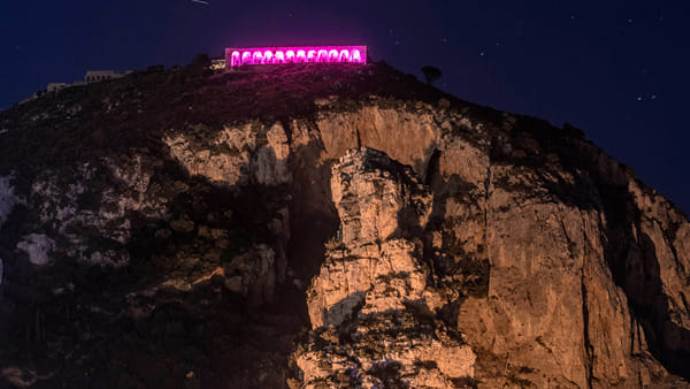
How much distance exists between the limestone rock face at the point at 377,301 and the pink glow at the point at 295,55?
2994 centimetres

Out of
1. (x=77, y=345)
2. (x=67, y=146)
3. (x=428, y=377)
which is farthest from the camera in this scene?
(x=67, y=146)

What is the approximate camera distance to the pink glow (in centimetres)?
7056

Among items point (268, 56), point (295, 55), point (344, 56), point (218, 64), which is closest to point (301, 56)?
point (295, 55)

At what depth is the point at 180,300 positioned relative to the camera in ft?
167

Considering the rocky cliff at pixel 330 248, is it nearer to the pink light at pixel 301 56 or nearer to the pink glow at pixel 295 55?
the pink glow at pixel 295 55

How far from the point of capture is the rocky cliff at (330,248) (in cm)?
3953

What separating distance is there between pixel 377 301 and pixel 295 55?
35.6m

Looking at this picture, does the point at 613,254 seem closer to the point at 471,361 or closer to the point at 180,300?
the point at 471,361

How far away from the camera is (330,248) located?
40.3m

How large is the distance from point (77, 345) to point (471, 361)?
746 inches

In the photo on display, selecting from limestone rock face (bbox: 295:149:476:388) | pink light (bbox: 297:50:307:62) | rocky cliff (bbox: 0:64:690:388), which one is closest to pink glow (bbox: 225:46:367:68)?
pink light (bbox: 297:50:307:62)

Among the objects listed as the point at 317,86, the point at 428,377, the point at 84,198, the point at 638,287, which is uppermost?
the point at 317,86

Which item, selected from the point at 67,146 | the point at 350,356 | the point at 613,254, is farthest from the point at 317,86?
the point at 350,356

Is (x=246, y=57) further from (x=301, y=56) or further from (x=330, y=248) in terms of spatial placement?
(x=330, y=248)
